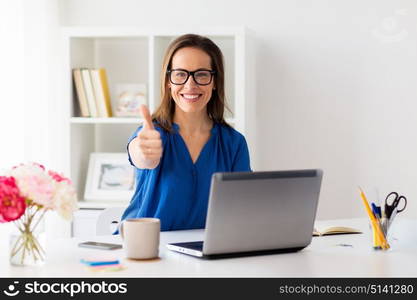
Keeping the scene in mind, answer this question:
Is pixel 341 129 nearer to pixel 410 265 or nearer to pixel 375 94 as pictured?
pixel 375 94

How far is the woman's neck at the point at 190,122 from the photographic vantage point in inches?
97.9

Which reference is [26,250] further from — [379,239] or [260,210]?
[379,239]

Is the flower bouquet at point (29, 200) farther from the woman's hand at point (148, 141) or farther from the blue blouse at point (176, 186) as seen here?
the blue blouse at point (176, 186)

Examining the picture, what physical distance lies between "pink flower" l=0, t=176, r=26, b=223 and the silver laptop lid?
44 centimetres

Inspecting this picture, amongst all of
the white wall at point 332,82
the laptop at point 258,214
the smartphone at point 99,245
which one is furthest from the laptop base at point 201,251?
the white wall at point 332,82

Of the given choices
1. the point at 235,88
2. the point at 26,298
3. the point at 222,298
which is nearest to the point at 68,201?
the point at 26,298

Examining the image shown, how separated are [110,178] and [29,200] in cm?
215

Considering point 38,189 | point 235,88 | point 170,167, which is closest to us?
point 38,189

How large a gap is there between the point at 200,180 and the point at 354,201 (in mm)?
1742

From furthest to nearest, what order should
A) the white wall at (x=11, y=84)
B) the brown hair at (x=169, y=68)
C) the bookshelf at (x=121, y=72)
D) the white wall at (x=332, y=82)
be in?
the white wall at (x=332, y=82), the bookshelf at (x=121, y=72), the white wall at (x=11, y=84), the brown hair at (x=169, y=68)

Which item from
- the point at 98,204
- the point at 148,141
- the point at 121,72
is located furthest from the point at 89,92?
the point at 148,141

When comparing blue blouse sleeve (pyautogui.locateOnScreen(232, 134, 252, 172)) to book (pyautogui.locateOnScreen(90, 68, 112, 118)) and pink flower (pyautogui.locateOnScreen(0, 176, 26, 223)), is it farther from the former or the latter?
book (pyautogui.locateOnScreen(90, 68, 112, 118))

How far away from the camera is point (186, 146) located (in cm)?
243

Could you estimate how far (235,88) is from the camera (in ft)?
11.7
